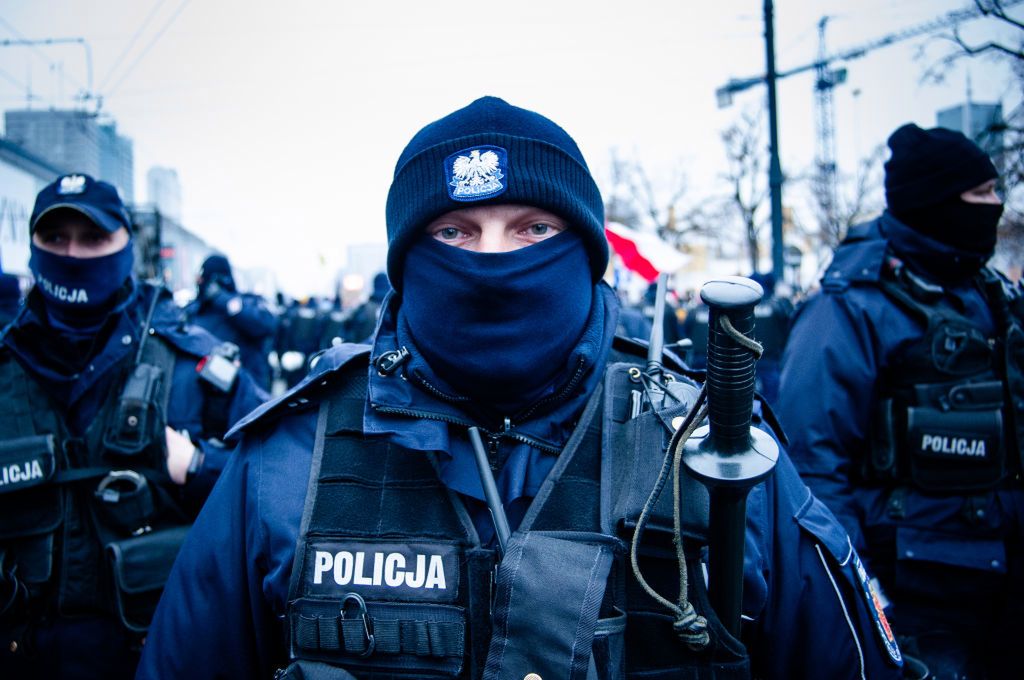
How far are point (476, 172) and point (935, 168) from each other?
241 cm

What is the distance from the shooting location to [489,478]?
4.58ft

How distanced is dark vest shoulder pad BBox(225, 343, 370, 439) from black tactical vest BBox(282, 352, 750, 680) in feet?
0.53

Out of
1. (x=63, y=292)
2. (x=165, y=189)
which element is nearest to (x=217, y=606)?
(x=63, y=292)

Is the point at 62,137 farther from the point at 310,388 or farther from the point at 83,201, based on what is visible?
the point at 310,388

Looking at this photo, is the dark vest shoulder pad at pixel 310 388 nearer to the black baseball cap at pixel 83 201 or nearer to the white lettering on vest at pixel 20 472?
the white lettering on vest at pixel 20 472

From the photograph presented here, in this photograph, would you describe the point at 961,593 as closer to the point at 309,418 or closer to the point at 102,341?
the point at 309,418

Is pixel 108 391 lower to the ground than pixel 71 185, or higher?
lower


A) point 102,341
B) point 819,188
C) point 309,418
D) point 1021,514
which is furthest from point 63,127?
point 819,188

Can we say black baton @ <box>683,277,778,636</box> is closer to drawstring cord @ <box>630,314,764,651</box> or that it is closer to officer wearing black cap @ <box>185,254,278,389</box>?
drawstring cord @ <box>630,314,764,651</box>

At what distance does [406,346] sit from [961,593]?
8.08 feet

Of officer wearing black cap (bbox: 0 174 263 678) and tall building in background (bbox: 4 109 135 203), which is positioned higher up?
tall building in background (bbox: 4 109 135 203)

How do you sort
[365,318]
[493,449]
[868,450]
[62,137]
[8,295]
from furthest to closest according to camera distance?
[62,137] → [365,318] → [8,295] → [868,450] → [493,449]

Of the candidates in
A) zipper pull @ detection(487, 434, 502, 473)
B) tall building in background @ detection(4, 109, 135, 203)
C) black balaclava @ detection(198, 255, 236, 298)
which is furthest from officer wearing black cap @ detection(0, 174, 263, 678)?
tall building in background @ detection(4, 109, 135, 203)

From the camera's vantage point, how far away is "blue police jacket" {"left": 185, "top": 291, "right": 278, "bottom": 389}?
6.81 metres
